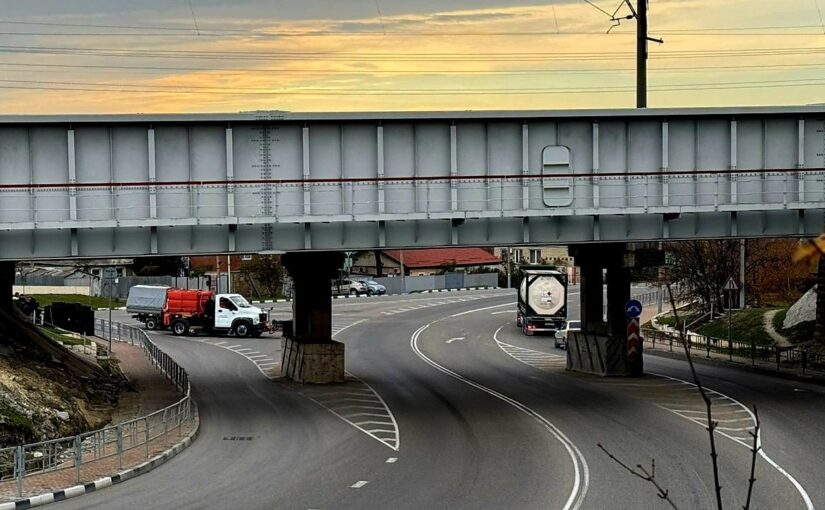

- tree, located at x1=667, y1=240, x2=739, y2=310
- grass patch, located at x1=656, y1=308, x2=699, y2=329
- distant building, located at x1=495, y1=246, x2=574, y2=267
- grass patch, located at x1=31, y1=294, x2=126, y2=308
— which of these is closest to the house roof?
distant building, located at x1=495, y1=246, x2=574, y2=267

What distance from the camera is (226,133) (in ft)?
107

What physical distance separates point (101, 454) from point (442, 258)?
114 metres

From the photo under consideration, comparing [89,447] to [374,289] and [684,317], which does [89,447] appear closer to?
[684,317]

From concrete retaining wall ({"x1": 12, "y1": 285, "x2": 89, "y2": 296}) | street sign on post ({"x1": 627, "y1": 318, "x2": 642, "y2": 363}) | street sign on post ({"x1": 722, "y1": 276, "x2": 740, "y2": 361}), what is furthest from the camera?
concrete retaining wall ({"x1": 12, "y1": 285, "x2": 89, "y2": 296})

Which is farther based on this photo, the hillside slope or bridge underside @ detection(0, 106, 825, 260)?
bridge underside @ detection(0, 106, 825, 260)

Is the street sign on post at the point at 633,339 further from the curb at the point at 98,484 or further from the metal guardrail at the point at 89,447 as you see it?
the curb at the point at 98,484

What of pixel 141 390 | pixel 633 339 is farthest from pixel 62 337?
pixel 633 339

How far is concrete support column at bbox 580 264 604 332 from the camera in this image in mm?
46325

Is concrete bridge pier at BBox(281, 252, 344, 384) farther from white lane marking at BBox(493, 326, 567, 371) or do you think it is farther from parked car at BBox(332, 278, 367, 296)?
parked car at BBox(332, 278, 367, 296)

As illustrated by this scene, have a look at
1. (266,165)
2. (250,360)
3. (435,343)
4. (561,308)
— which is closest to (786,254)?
(561,308)

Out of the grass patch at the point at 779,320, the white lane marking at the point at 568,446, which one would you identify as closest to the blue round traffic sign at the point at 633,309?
the white lane marking at the point at 568,446

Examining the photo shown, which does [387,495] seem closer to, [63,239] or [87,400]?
[63,239]

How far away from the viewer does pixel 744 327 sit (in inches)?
2456

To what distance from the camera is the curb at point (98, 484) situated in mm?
20000
